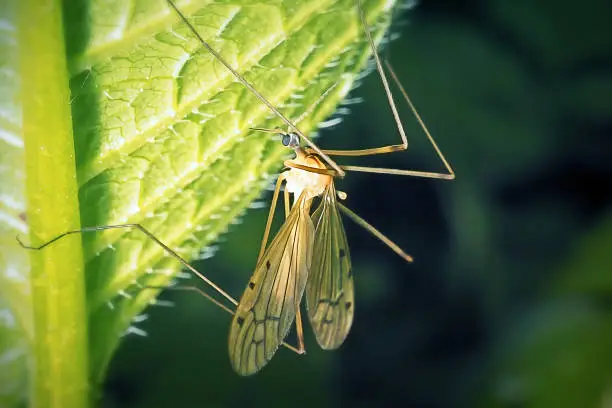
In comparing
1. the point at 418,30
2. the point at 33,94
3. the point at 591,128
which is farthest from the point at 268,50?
the point at 591,128

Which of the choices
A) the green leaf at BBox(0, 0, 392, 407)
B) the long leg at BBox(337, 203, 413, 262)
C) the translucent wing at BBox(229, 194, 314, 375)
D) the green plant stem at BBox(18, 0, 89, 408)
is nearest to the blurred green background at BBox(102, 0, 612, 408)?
the long leg at BBox(337, 203, 413, 262)

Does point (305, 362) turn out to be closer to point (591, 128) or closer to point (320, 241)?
point (320, 241)

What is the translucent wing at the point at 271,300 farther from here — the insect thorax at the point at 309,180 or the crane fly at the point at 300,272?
the insect thorax at the point at 309,180

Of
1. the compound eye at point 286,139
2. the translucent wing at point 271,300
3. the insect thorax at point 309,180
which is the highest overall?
the compound eye at point 286,139

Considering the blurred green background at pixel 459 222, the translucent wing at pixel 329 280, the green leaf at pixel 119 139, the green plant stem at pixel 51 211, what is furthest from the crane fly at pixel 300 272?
the blurred green background at pixel 459 222

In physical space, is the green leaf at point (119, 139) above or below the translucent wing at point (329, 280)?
above

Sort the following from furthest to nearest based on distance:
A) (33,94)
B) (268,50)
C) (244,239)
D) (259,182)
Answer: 1. (244,239)
2. (259,182)
3. (268,50)
4. (33,94)
